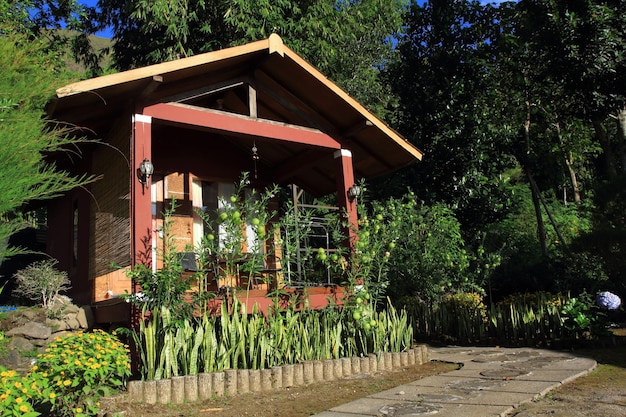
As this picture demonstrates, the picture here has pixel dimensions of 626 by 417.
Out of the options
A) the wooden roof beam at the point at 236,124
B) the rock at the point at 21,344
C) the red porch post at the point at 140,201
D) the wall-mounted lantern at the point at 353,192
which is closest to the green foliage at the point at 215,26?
the wooden roof beam at the point at 236,124

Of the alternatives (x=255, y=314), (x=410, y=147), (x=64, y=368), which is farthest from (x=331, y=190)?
(x=64, y=368)

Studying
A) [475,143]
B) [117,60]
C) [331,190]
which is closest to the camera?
[331,190]

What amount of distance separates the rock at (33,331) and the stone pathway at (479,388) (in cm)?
445

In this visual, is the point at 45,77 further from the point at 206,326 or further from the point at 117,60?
the point at 117,60

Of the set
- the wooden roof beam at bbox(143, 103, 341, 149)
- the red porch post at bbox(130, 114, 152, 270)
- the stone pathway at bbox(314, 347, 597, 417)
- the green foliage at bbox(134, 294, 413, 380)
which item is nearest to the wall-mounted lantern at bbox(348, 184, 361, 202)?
the wooden roof beam at bbox(143, 103, 341, 149)

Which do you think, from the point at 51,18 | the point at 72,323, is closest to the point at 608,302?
the point at 72,323

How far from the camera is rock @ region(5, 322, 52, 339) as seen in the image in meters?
7.00

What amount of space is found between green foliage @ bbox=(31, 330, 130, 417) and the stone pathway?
1880 millimetres

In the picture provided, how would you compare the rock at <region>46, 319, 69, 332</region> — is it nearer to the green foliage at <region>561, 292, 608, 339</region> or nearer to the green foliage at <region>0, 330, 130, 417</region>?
the green foliage at <region>0, 330, 130, 417</region>

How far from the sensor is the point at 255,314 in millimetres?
6176

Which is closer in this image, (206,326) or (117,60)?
(206,326)

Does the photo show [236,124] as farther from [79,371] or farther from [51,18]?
[51,18]

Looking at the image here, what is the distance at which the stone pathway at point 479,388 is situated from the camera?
4496 millimetres

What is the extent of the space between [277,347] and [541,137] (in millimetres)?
14741
